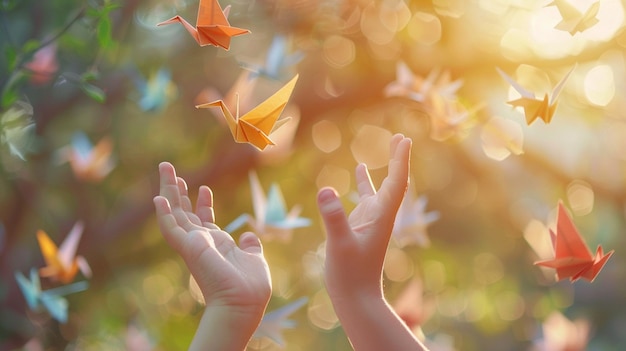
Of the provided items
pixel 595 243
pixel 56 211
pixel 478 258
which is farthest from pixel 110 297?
pixel 595 243

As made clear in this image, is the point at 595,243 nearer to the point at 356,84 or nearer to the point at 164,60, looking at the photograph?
the point at 356,84

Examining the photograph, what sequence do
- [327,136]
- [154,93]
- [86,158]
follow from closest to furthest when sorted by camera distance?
1. [154,93]
2. [86,158]
3. [327,136]

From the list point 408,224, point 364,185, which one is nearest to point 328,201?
point 364,185

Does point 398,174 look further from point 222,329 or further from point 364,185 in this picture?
point 222,329

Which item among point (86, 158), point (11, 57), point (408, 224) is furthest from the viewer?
point (86, 158)

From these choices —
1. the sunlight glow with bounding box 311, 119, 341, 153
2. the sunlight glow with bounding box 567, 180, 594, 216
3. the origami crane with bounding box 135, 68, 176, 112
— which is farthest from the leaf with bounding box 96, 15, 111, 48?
the sunlight glow with bounding box 567, 180, 594, 216

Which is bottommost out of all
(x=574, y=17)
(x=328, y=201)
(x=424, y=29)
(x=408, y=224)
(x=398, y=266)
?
(x=398, y=266)

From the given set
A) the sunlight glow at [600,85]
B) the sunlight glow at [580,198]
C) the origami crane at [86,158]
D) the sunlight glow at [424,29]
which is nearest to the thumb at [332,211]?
the origami crane at [86,158]
